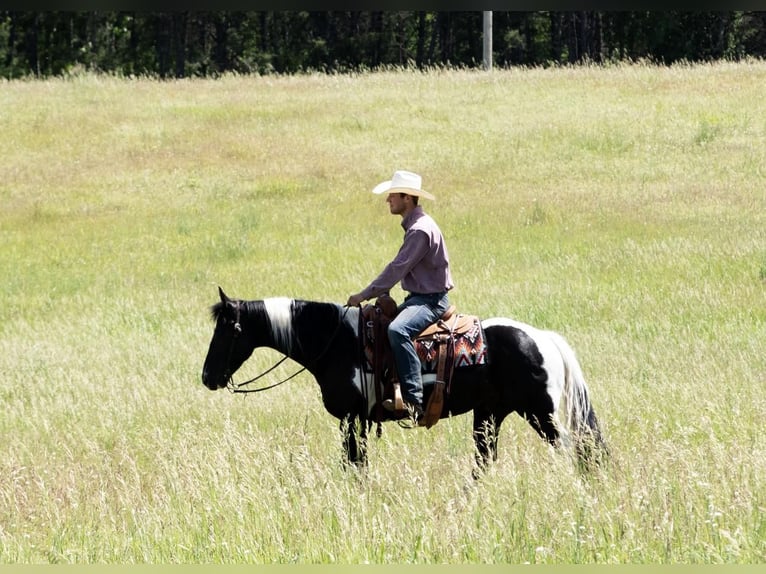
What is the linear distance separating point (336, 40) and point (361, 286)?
56837 mm

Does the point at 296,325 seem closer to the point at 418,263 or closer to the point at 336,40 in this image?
the point at 418,263

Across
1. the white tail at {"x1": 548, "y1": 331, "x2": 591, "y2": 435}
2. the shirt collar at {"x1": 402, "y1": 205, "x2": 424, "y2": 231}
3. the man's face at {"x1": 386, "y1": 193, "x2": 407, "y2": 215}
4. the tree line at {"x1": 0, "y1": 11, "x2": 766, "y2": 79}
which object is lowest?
the white tail at {"x1": 548, "y1": 331, "x2": 591, "y2": 435}

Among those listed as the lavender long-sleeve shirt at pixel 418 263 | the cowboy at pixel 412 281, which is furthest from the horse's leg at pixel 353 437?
the lavender long-sleeve shirt at pixel 418 263

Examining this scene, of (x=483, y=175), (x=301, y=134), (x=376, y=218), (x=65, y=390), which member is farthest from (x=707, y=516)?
(x=301, y=134)

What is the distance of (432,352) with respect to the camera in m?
7.59

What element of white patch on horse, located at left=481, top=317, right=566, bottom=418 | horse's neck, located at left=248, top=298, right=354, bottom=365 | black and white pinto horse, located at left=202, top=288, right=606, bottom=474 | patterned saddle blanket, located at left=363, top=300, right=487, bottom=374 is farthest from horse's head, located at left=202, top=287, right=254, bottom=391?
white patch on horse, located at left=481, top=317, right=566, bottom=418

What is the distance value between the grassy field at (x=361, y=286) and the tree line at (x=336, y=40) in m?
25.9

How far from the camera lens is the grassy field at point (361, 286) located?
18.9 feet

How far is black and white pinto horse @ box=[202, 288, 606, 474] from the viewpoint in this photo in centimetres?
746

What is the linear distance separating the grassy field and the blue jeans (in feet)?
1.59

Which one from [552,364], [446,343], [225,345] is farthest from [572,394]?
[225,345]

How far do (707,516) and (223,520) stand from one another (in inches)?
112

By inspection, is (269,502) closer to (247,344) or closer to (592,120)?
(247,344)

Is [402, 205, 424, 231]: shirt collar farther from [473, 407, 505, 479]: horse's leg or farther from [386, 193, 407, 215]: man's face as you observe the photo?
[473, 407, 505, 479]: horse's leg
